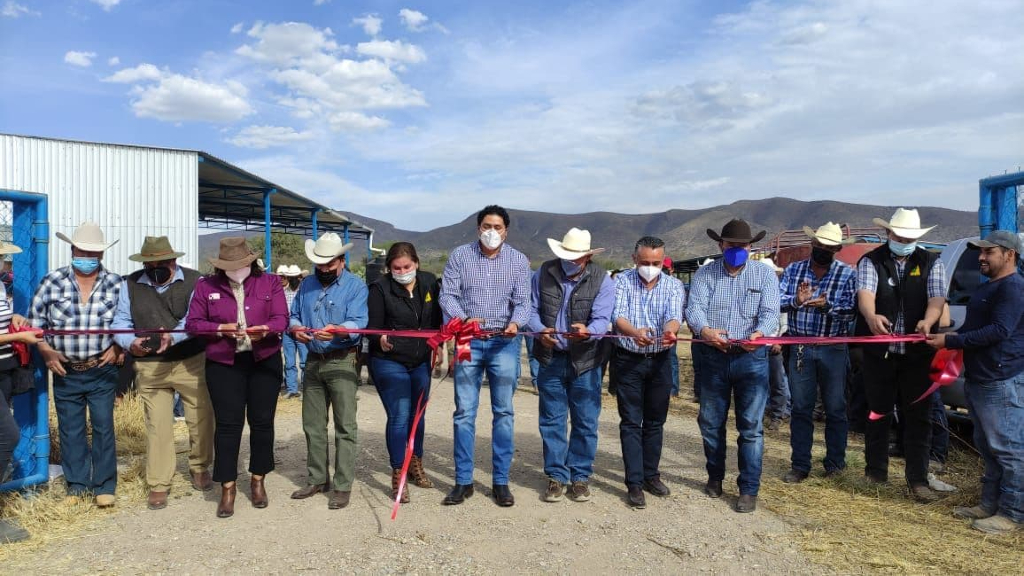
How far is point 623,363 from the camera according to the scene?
5.28m

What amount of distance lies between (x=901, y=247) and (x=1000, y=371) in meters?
1.16

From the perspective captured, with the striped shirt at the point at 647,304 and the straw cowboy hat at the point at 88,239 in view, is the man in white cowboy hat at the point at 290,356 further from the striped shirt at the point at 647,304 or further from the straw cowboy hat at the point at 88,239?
the striped shirt at the point at 647,304

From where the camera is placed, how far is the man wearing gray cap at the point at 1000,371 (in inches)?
181

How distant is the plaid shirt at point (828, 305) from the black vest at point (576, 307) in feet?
5.47

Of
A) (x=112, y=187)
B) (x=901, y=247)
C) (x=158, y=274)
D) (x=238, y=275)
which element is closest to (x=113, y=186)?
(x=112, y=187)

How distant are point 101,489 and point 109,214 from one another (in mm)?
11774

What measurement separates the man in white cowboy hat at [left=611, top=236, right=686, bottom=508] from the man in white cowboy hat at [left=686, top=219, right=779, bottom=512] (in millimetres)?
250

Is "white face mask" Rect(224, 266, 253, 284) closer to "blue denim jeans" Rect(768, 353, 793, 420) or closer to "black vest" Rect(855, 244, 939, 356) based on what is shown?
"black vest" Rect(855, 244, 939, 356)

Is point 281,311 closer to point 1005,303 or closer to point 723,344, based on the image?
point 723,344

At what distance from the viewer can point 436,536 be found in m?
4.53

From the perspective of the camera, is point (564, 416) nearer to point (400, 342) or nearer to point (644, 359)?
point (644, 359)

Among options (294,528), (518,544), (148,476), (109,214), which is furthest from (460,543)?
(109,214)

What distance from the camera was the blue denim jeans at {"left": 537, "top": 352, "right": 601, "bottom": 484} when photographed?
5.25m

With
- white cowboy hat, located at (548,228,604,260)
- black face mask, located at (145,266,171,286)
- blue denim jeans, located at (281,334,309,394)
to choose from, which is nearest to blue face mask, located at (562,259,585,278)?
white cowboy hat, located at (548,228,604,260)
